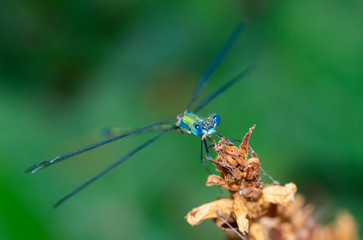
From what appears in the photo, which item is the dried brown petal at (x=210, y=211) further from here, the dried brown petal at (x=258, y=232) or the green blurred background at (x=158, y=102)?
the green blurred background at (x=158, y=102)

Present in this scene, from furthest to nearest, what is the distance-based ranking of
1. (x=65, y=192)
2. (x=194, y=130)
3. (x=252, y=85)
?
1. (x=252, y=85)
2. (x=65, y=192)
3. (x=194, y=130)

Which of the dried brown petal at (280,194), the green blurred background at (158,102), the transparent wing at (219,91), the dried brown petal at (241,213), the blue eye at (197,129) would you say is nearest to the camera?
the dried brown petal at (241,213)

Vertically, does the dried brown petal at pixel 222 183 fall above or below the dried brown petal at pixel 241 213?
above

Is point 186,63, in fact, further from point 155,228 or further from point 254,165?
point 254,165

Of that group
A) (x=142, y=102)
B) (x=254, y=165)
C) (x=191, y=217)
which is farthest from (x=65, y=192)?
(x=254, y=165)

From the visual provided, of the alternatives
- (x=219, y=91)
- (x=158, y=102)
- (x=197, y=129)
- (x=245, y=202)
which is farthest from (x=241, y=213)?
(x=158, y=102)

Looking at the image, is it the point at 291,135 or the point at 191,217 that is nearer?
the point at 191,217

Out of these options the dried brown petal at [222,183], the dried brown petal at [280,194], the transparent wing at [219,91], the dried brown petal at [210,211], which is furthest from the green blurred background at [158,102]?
the dried brown petal at [280,194]

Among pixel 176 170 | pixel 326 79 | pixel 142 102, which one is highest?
pixel 326 79
